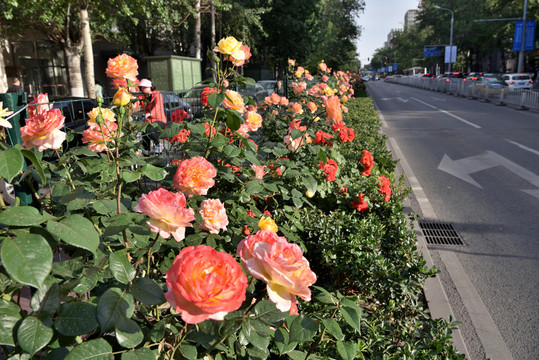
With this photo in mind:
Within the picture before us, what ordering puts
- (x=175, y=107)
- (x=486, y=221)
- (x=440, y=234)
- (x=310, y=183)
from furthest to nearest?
1. (x=486, y=221)
2. (x=440, y=234)
3. (x=175, y=107)
4. (x=310, y=183)

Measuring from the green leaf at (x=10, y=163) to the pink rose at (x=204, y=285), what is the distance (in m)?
0.45

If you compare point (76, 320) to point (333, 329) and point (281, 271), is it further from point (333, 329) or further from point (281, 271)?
point (333, 329)

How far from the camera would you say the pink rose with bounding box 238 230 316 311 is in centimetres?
96

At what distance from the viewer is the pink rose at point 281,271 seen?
0.96 metres

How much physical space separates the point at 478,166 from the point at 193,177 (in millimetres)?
8302

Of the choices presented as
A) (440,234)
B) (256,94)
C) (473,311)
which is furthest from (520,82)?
(473,311)

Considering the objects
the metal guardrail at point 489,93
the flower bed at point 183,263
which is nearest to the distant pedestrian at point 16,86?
the flower bed at point 183,263

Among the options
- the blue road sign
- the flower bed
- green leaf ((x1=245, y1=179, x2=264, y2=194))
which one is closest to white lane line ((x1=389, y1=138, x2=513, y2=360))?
the flower bed

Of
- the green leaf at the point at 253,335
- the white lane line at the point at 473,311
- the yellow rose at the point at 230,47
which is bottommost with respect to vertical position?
the white lane line at the point at 473,311

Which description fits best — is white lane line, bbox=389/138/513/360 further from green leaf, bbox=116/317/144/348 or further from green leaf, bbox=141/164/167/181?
green leaf, bbox=116/317/144/348

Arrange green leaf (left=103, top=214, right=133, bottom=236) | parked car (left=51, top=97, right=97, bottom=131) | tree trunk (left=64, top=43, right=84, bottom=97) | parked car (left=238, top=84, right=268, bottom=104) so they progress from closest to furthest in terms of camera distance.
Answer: green leaf (left=103, top=214, right=133, bottom=236), parked car (left=51, top=97, right=97, bottom=131), parked car (left=238, top=84, right=268, bottom=104), tree trunk (left=64, top=43, right=84, bottom=97)

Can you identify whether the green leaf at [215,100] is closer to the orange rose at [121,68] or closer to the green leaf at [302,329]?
the orange rose at [121,68]

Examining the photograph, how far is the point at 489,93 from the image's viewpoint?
2511 centimetres

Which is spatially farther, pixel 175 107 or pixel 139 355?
pixel 175 107
